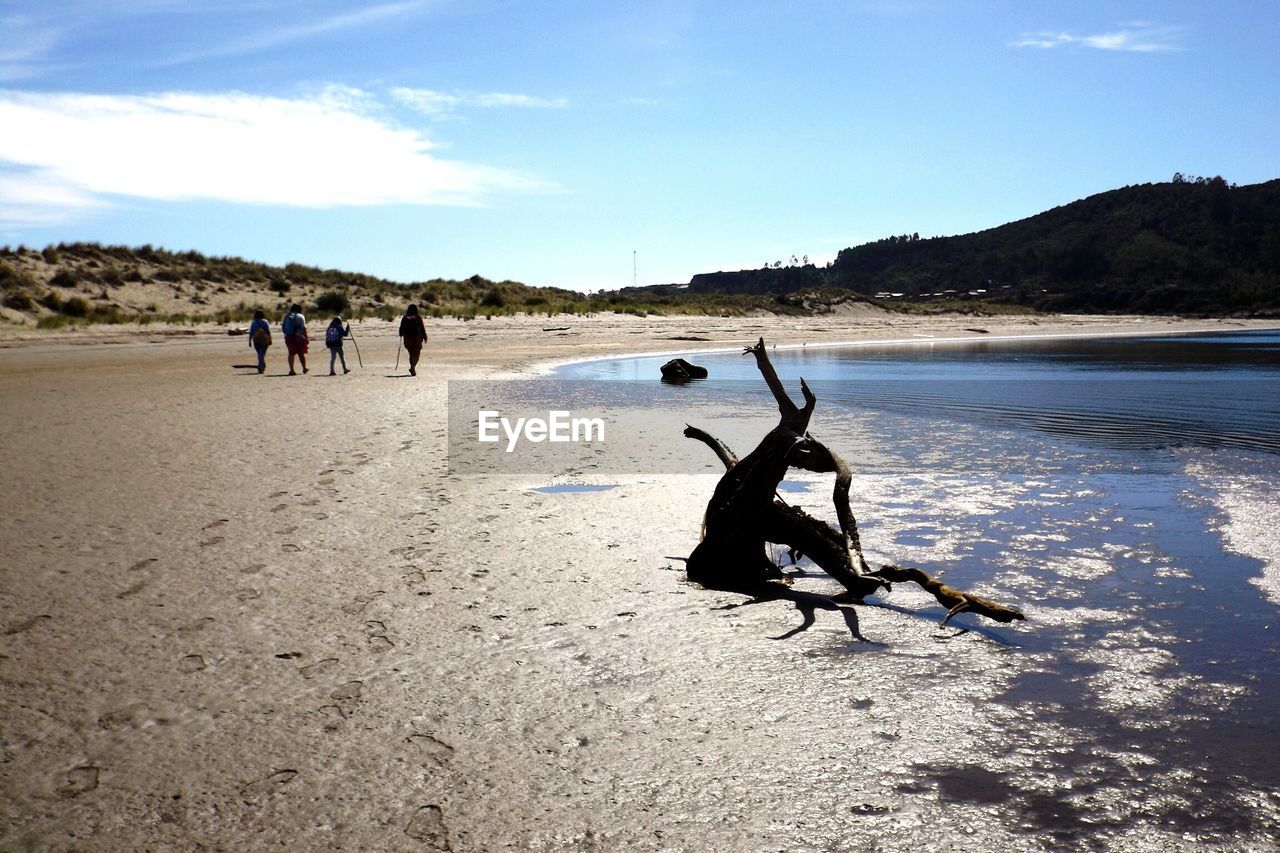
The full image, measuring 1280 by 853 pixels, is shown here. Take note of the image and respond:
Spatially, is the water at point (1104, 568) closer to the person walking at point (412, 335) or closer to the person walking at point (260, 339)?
the person walking at point (412, 335)

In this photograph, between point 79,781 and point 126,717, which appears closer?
point 79,781

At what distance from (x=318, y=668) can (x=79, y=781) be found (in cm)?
119

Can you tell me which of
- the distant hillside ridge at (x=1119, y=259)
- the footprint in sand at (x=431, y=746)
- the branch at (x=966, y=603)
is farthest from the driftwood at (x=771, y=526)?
the distant hillside ridge at (x=1119, y=259)

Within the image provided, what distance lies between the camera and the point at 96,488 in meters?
8.45

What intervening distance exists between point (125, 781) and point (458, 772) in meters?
1.17

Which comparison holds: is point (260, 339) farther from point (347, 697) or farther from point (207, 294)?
point (207, 294)

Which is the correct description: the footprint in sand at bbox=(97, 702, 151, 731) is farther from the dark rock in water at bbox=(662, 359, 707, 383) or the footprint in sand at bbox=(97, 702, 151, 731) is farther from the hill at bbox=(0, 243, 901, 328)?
the hill at bbox=(0, 243, 901, 328)

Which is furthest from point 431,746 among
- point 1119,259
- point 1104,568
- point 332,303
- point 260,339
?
point 1119,259

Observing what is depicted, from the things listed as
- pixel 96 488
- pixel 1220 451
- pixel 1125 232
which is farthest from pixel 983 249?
pixel 96 488

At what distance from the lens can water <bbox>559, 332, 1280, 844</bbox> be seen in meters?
3.52

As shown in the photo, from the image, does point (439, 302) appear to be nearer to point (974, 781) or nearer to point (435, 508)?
point (435, 508)

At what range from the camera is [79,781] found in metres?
3.38

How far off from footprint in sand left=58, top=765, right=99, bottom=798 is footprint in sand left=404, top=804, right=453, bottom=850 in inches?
46.9

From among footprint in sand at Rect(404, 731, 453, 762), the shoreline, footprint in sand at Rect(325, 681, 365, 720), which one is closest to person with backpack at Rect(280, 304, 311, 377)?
the shoreline
